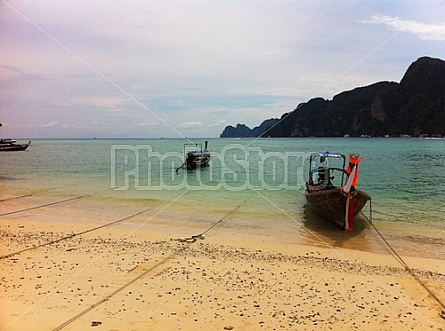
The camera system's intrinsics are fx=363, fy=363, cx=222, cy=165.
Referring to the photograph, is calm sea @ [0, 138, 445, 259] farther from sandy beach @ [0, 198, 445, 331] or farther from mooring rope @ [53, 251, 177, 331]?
mooring rope @ [53, 251, 177, 331]

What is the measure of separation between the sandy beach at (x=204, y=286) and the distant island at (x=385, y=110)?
356ft

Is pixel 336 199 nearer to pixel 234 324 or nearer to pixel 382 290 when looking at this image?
pixel 382 290

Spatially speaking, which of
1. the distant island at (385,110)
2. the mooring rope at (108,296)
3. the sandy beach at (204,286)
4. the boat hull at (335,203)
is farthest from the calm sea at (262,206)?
the distant island at (385,110)

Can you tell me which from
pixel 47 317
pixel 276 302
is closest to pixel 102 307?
pixel 47 317

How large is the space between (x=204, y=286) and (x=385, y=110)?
160 meters

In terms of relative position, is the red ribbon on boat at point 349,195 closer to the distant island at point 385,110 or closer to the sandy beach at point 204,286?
the sandy beach at point 204,286

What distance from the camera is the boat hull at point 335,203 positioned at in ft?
41.5

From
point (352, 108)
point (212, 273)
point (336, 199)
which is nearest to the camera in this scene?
point (212, 273)

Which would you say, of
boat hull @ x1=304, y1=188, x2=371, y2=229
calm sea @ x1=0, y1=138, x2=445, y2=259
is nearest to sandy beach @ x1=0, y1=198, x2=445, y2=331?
calm sea @ x1=0, y1=138, x2=445, y2=259

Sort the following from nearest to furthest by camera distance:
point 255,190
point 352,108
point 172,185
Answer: point 255,190 → point 172,185 → point 352,108

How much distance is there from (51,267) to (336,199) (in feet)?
30.4

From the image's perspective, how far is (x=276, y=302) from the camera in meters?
6.11

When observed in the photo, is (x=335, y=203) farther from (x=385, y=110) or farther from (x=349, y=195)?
(x=385, y=110)

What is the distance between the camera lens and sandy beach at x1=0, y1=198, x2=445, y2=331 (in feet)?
17.9
